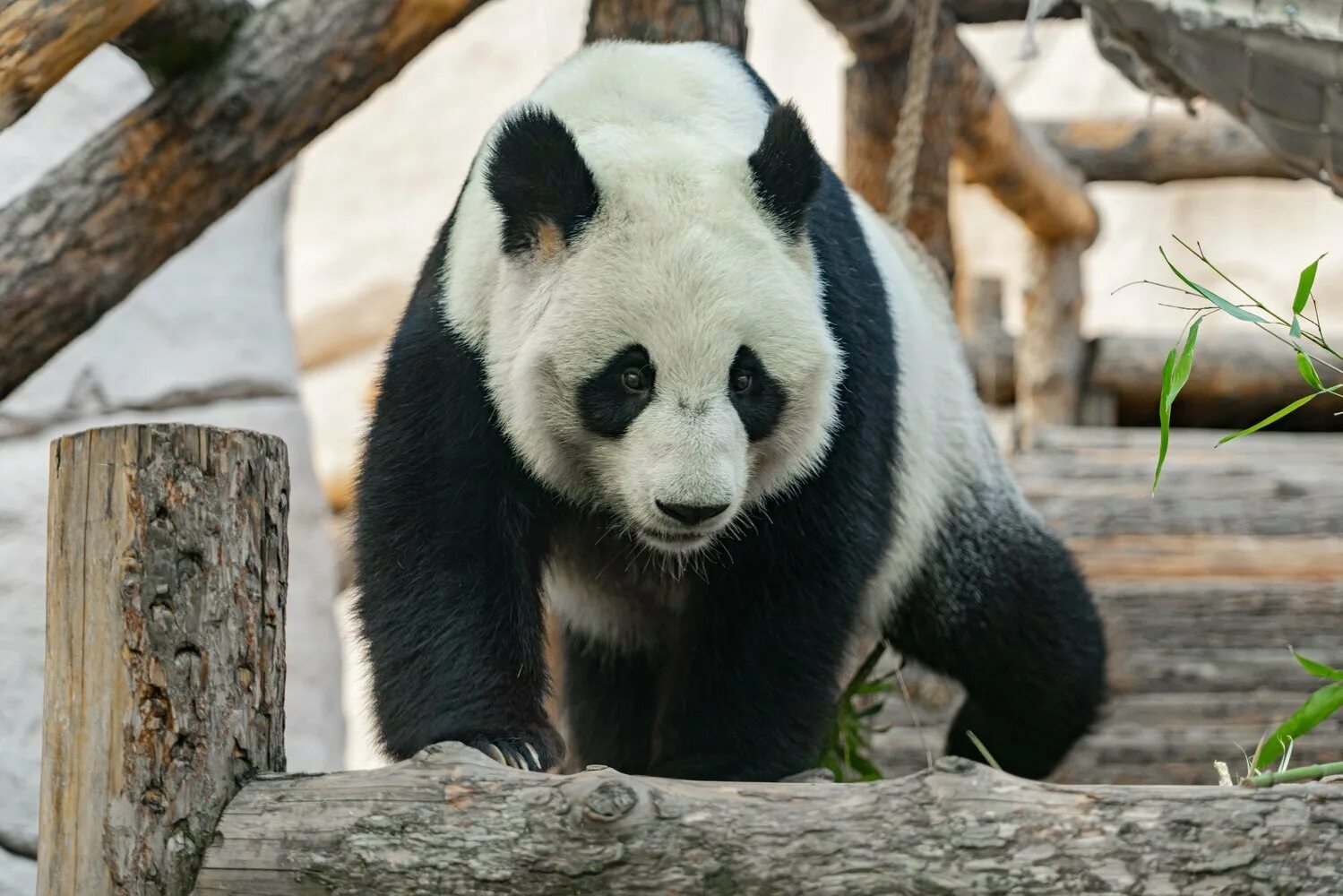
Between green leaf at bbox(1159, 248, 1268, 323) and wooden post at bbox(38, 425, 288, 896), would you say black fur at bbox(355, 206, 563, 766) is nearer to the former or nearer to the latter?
wooden post at bbox(38, 425, 288, 896)

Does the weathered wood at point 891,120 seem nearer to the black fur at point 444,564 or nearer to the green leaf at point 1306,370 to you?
the black fur at point 444,564

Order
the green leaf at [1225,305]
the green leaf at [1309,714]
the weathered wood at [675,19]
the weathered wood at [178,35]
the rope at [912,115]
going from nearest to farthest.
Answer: the green leaf at [1309,714], the green leaf at [1225,305], the weathered wood at [178,35], the weathered wood at [675,19], the rope at [912,115]

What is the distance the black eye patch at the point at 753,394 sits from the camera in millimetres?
2523

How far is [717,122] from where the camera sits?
2848mm

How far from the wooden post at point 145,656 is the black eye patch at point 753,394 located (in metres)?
0.83

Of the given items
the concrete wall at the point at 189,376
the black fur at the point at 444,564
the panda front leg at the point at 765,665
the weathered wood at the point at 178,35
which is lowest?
the concrete wall at the point at 189,376

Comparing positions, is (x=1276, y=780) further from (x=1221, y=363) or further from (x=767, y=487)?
(x=1221, y=363)

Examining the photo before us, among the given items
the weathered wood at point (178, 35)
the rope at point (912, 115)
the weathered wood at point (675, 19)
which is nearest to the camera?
the weathered wood at point (178, 35)

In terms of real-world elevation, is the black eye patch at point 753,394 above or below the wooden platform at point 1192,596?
above

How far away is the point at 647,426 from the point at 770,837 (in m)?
0.81

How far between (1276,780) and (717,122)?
1.59m

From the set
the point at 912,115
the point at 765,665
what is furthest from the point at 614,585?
the point at 912,115

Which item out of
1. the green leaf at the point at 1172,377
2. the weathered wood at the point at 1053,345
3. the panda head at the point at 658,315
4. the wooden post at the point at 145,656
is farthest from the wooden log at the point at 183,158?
the weathered wood at the point at 1053,345

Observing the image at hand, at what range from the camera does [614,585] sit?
10.5 feet
